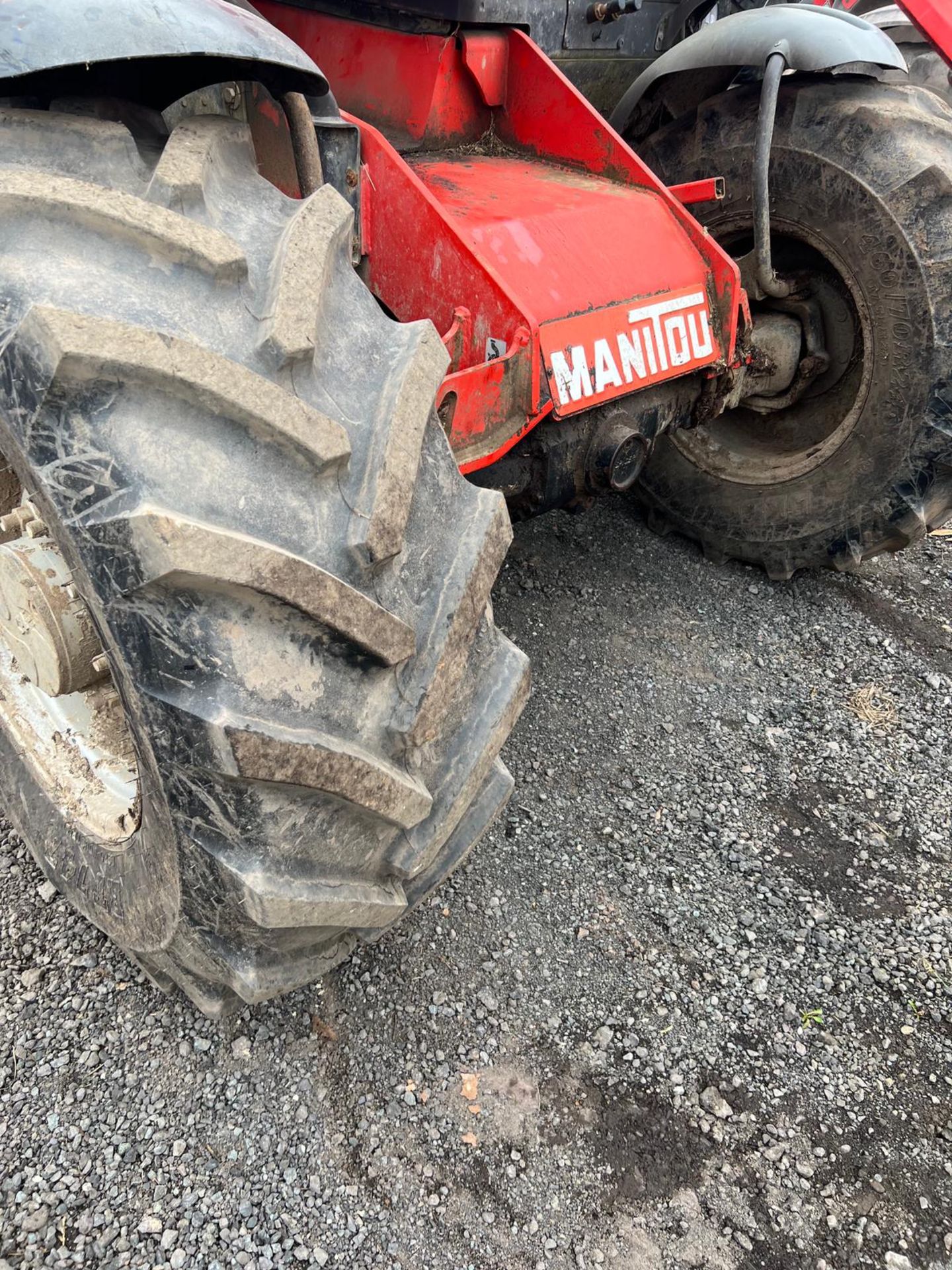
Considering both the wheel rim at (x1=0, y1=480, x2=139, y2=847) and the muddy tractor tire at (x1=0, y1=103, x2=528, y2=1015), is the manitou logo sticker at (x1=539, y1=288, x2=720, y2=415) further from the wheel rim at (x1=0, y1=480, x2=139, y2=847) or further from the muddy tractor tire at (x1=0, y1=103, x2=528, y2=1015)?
the wheel rim at (x1=0, y1=480, x2=139, y2=847)

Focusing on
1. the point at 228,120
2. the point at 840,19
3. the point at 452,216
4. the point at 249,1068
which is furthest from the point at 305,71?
the point at 840,19

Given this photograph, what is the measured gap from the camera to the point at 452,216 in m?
1.74

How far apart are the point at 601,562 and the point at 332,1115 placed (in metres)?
1.81

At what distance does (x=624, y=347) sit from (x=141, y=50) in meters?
1.06

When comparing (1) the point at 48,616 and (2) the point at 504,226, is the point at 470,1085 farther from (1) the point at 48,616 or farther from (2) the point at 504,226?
(2) the point at 504,226

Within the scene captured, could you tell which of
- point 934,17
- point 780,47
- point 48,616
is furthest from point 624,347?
point 934,17

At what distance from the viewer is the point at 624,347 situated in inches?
72.3

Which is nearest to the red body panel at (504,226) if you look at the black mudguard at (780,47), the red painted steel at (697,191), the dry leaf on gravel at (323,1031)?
the red painted steel at (697,191)

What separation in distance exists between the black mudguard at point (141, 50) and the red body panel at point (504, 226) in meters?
0.50

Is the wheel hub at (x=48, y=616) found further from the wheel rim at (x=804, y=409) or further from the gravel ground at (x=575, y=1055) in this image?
the wheel rim at (x=804, y=409)

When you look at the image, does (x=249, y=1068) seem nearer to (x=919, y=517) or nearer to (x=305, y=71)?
(x=305, y=71)

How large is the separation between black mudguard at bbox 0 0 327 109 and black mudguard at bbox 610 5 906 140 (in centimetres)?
139

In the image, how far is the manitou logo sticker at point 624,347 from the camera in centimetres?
171

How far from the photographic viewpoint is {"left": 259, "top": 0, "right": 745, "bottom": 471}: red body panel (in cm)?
167
